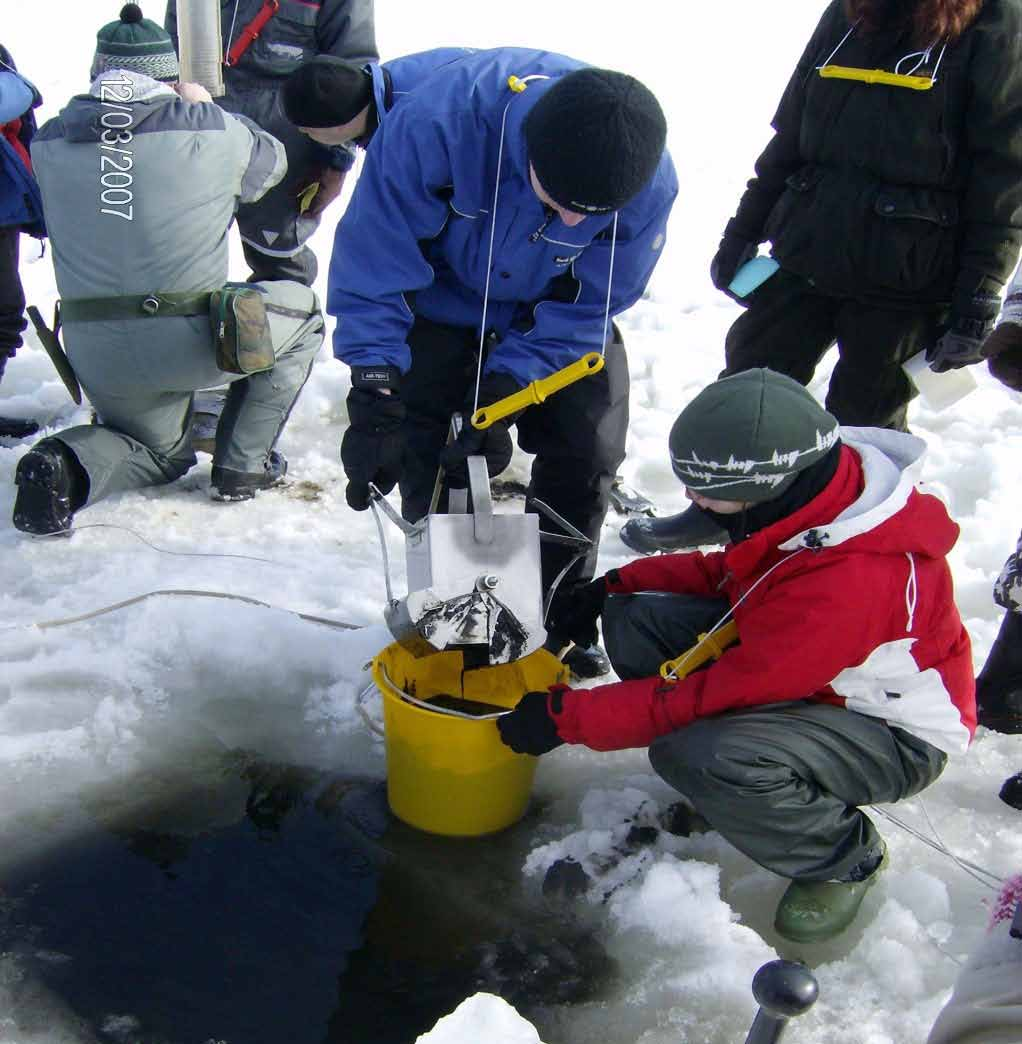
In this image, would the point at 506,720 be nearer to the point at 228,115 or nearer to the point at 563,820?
the point at 563,820

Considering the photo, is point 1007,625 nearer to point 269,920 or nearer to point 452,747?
point 452,747

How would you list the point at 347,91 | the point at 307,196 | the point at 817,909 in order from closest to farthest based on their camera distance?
the point at 817,909, the point at 347,91, the point at 307,196

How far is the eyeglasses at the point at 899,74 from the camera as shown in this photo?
265cm

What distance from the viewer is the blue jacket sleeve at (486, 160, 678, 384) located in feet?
8.41

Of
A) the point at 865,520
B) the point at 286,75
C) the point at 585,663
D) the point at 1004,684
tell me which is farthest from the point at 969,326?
the point at 286,75

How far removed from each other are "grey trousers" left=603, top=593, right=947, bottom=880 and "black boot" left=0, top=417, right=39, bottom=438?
283cm

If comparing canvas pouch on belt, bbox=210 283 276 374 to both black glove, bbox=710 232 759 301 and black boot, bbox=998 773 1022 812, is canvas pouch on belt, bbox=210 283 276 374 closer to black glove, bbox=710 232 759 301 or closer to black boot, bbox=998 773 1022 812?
black glove, bbox=710 232 759 301

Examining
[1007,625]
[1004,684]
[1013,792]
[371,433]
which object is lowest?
[1013,792]

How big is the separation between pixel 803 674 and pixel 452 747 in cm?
68

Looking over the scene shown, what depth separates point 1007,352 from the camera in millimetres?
2424

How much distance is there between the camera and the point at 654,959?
204 centimetres

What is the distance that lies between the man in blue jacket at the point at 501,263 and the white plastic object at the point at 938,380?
83 cm

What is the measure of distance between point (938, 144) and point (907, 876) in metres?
1.69

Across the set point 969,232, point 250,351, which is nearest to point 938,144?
point 969,232
